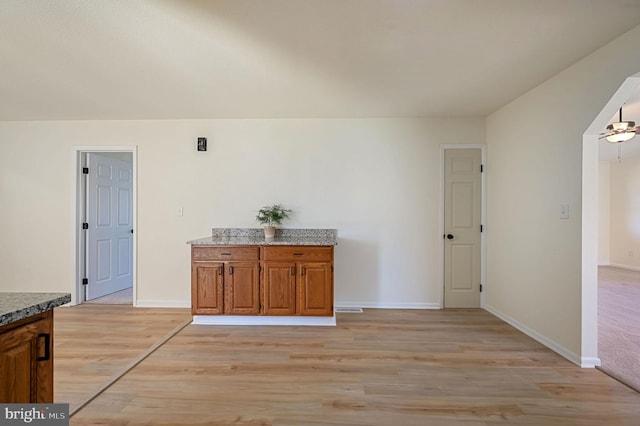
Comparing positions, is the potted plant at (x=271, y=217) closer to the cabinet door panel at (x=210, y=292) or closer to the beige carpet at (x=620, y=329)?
the cabinet door panel at (x=210, y=292)

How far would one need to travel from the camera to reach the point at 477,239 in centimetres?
385

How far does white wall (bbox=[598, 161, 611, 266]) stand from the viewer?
7078 mm

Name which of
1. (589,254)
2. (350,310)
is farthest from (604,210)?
(350,310)

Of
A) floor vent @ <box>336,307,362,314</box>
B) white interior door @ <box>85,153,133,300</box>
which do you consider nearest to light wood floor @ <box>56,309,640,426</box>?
floor vent @ <box>336,307,362,314</box>

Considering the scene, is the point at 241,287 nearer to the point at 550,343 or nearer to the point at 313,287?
the point at 313,287

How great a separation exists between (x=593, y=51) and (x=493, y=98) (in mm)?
964

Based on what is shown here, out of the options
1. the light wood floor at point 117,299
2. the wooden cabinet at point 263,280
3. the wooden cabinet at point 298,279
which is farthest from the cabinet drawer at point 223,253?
the light wood floor at point 117,299

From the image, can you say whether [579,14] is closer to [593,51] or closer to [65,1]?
[593,51]

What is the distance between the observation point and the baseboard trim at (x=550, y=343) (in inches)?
93.5

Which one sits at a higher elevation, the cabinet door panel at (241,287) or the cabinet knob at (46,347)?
→ the cabinet knob at (46,347)

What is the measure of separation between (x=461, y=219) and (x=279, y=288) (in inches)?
95.7

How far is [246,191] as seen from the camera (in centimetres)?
393

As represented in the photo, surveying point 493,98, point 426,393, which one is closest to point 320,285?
point 426,393

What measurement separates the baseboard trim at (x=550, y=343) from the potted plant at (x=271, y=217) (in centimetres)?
279
